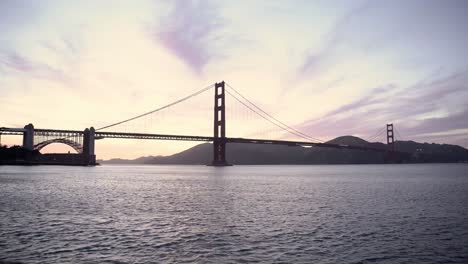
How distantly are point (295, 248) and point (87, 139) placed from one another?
4661 inches

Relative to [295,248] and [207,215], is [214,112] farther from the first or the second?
[295,248]

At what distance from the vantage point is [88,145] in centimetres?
12394

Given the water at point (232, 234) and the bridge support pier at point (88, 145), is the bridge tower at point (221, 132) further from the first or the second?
the water at point (232, 234)

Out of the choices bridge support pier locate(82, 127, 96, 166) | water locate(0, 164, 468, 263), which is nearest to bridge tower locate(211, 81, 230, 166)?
bridge support pier locate(82, 127, 96, 166)

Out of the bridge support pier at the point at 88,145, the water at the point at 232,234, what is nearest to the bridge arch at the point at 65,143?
the bridge support pier at the point at 88,145

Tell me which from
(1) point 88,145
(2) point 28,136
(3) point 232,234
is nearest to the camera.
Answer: (3) point 232,234

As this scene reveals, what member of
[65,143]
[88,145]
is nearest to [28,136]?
[65,143]

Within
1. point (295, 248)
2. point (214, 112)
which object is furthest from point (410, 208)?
point (214, 112)

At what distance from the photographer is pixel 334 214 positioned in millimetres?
22719

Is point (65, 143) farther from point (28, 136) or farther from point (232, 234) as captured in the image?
point (232, 234)

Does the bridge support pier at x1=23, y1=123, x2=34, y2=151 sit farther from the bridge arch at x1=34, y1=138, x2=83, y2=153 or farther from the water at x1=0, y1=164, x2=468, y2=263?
the water at x1=0, y1=164, x2=468, y2=263

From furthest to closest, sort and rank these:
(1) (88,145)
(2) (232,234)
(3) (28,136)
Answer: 1. (1) (88,145)
2. (3) (28,136)
3. (2) (232,234)

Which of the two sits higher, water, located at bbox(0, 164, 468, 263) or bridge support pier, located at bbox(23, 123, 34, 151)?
bridge support pier, located at bbox(23, 123, 34, 151)

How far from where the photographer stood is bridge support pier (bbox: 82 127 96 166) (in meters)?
121
